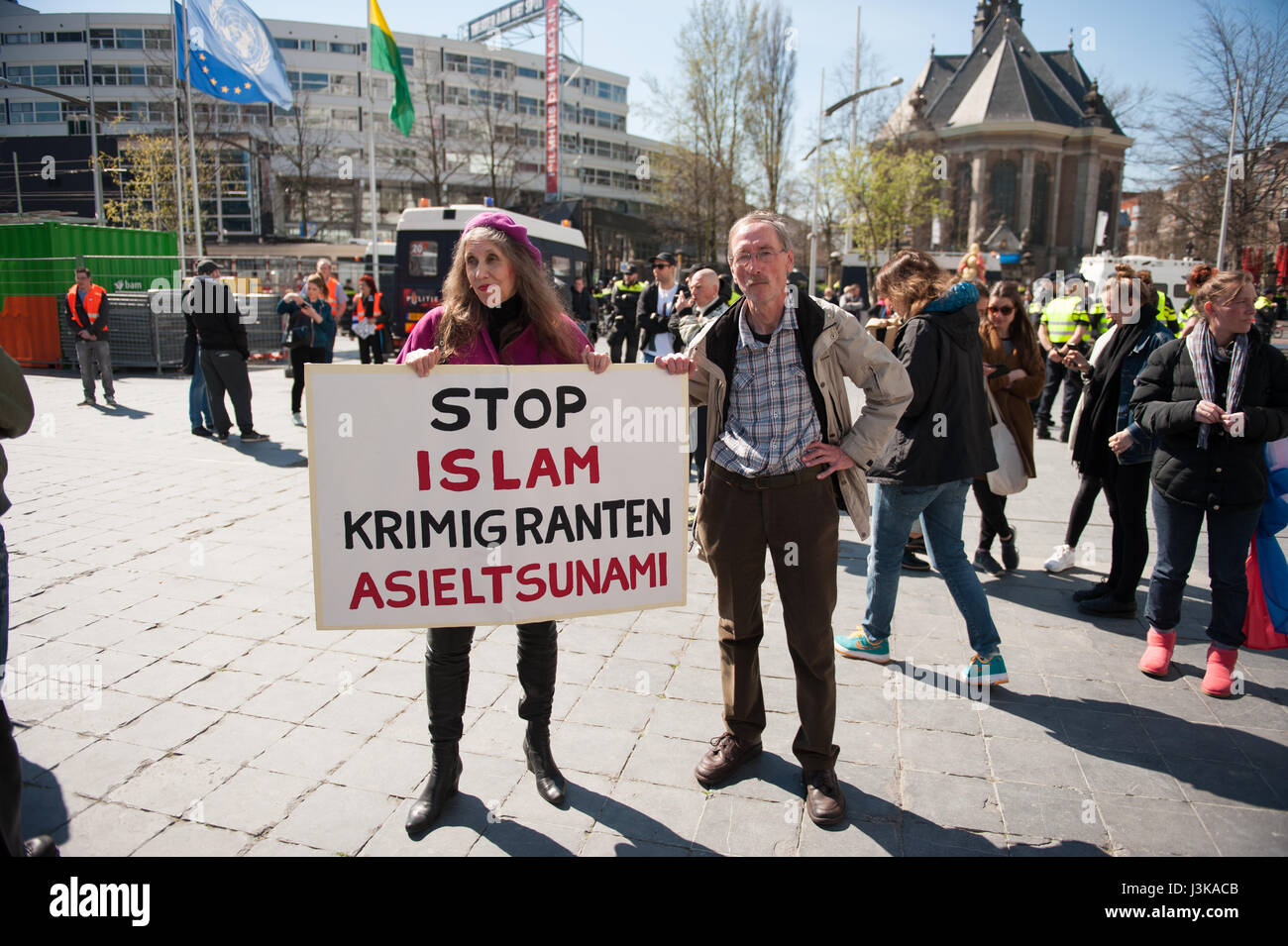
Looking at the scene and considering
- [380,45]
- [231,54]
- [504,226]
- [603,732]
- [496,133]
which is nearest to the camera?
[504,226]

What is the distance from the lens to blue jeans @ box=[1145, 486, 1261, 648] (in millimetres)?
3928

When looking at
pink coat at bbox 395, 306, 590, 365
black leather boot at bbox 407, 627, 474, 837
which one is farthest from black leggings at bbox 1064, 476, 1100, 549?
black leather boot at bbox 407, 627, 474, 837

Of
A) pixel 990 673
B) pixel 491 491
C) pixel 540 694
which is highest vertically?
pixel 491 491

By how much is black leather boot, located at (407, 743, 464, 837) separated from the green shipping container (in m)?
16.3

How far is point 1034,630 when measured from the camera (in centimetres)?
475

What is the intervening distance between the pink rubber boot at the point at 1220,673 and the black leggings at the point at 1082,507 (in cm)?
155

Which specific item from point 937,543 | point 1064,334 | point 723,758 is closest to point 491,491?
point 723,758

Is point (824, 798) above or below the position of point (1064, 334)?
below

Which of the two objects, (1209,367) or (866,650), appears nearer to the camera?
(1209,367)

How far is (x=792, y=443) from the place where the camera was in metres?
2.93

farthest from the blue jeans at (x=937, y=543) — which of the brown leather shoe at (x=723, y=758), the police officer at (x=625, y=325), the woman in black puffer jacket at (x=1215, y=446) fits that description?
the police officer at (x=625, y=325)

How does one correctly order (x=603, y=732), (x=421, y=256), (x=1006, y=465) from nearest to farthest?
1. (x=603, y=732)
2. (x=1006, y=465)
3. (x=421, y=256)

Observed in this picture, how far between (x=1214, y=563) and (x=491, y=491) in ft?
11.7

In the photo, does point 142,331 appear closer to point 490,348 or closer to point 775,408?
point 490,348
